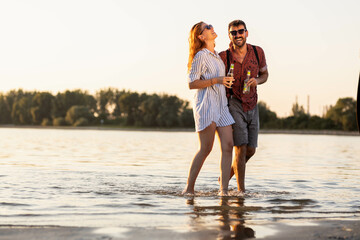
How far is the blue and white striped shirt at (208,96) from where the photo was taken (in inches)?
275

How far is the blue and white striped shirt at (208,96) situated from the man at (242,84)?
0.51 feet

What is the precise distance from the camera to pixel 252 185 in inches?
354

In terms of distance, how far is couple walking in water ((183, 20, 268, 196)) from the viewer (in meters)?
7.00

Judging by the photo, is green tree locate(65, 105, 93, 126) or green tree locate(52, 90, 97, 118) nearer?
green tree locate(65, 105, 93, 126)

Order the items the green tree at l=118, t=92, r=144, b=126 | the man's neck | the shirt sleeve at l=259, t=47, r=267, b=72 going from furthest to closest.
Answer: the green tree at l=118, t=92, r=144, b=126
the shirt sleeve at l=259, t=47, r=267, b=72
the man's neck

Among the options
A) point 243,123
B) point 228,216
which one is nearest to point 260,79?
point 243,123

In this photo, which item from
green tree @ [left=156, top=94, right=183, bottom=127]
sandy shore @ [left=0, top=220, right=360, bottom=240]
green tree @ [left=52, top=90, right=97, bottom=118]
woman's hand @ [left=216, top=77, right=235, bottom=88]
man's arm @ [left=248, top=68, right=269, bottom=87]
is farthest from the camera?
green tree @ [left=52, top=90, right=97, bottom=118]

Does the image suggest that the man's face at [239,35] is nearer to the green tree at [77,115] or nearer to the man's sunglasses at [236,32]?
the man's sunglasses at [236,32]

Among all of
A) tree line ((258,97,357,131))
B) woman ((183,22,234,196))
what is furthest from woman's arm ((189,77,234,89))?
tree line ((258,97,357,131))

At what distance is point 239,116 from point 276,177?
376 cm

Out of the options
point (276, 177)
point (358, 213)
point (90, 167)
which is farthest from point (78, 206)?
point (90, 167)

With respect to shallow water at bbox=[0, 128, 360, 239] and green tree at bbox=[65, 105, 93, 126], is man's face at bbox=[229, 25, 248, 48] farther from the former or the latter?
green tree at bbox=[65, 105, 93, 126]

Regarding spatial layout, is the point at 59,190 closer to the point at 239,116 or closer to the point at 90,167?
the point at 239,116

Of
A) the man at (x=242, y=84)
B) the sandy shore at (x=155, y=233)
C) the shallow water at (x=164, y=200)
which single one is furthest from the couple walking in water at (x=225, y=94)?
the sandy shore at (x=155, y=233)
